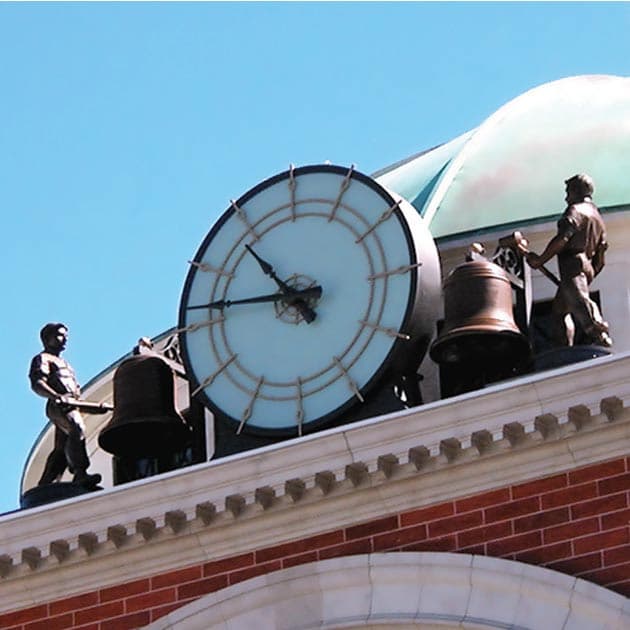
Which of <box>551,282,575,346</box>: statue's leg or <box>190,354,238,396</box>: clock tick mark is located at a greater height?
<box>190,354,238,396</box>: clock tick mark

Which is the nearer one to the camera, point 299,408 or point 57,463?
point 299,408

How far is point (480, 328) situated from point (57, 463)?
3880mm

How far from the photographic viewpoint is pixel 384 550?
25.3 metres

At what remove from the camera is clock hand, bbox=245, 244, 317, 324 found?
26.7m

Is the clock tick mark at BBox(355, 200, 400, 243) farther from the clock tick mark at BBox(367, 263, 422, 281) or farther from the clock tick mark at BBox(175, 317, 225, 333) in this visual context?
the clock tick mark at BBox(175, 317, 225, 333)

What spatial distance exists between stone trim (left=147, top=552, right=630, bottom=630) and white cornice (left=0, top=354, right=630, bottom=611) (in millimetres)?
390

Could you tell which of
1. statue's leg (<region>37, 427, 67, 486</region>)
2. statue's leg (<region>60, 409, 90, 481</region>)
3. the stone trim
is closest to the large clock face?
statue's leg (<region>60, 409, 90, 481</region>)

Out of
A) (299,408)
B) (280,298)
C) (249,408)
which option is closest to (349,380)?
(299,408)

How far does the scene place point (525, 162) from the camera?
30203 millimetres

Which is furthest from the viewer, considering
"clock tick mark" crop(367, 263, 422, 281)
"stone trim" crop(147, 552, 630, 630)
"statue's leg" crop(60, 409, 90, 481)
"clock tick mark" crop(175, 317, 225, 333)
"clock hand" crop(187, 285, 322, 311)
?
"statue's leg" crop(60, 409, 90, 481)

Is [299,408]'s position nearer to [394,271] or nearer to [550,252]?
[394,271]

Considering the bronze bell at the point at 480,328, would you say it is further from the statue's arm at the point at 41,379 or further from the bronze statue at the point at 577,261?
the statue's arm at the point at 41,379

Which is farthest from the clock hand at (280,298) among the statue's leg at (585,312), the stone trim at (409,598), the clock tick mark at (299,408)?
the stone trim at (409,598)

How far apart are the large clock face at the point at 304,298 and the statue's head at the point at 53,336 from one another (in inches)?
52.5
